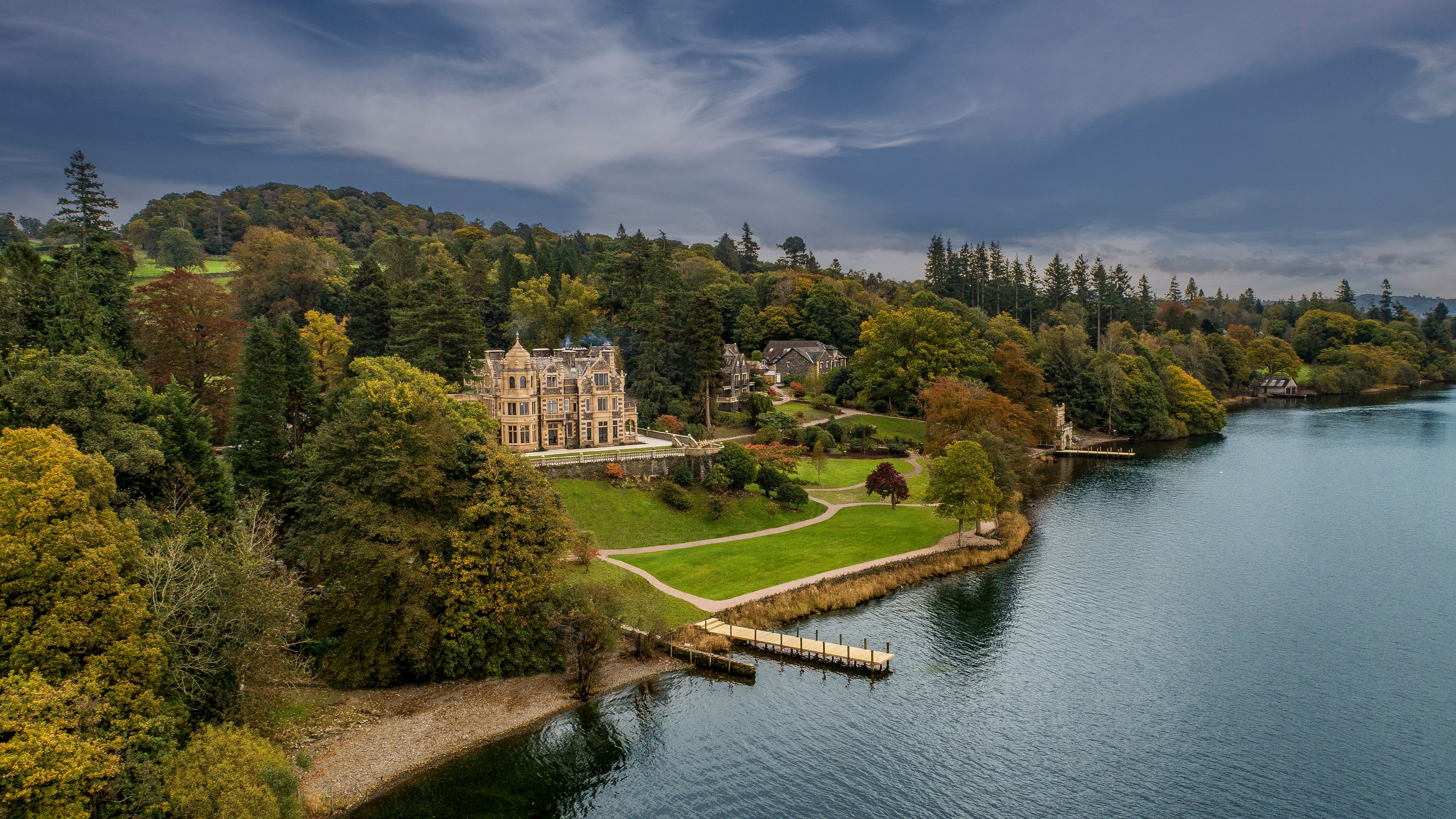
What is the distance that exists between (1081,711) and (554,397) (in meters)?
44.9

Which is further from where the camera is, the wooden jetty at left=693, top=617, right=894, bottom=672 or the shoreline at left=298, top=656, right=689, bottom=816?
the wooden jetty at left=693, top=617, right=894, bottom=672

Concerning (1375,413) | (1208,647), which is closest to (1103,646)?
(1208,647)

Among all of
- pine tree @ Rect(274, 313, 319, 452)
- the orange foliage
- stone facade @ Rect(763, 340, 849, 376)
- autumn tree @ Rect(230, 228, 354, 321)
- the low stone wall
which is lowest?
the low stone wall

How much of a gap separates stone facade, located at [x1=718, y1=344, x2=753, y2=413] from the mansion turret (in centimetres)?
1798

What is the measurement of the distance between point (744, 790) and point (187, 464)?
29626mm

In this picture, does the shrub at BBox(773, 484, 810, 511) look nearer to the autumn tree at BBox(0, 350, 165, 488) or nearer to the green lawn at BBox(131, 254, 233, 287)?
the autumn tree at BBox(0, 350, 165, 488)

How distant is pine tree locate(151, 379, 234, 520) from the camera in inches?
1446

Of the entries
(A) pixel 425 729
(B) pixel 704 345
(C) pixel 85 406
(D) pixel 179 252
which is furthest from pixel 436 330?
(D) pixel 179 252

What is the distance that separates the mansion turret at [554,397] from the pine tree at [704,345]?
40.5ft

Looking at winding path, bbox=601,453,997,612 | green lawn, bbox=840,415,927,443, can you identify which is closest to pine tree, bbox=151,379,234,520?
winding path, bbox=601,453,997,612

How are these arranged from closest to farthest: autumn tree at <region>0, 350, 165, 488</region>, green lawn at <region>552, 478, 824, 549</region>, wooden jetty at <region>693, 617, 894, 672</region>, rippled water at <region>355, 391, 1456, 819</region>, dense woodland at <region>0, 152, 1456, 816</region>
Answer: dense woodland at <region>0, 152, 1456, 816</region>, rippled water at <region>355, 391, 1456, 819</region>, autumn tree at <region>0, 350, 165, 488</region>, wooden jetty at <region>693, 617, 894, 672</region>, green lawn at <region>552, 478, 824, 549</region>

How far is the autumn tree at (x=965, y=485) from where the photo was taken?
55.6 metres

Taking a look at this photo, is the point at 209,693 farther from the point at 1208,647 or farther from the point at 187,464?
the point at 1208,647

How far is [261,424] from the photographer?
46.2 metres
